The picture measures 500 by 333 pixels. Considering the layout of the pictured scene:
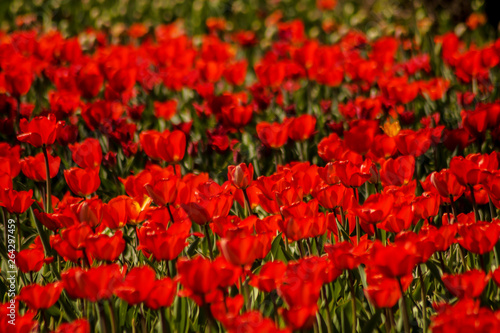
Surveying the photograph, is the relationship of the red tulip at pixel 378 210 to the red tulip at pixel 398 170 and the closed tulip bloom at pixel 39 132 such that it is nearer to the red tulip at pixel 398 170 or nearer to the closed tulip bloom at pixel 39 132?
the red tulip at pixel 398 170

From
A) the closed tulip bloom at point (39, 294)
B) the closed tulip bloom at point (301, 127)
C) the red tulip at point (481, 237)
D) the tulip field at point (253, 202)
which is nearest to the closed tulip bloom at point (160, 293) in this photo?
the tulip field at point (253, 202)

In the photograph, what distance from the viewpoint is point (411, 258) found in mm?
1492

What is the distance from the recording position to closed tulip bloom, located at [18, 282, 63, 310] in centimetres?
154

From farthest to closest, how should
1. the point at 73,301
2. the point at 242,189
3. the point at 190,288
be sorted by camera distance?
the point at 242,189 < the point at 73,301 < the point at 190,288

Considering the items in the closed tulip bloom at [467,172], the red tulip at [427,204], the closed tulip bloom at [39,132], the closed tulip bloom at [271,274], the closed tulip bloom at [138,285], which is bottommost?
the red tulip at [427,204]

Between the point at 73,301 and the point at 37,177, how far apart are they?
67 centimetres

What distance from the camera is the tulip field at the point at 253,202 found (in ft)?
4.96

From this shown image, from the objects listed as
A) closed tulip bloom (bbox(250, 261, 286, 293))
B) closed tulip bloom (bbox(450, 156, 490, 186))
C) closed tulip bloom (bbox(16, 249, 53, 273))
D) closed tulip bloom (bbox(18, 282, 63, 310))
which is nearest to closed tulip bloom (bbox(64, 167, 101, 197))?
closed tulip bloom (bbox(16, 249, 53, 273))

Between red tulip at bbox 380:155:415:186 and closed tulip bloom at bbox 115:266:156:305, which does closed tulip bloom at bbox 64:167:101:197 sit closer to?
closed tulip bloom at bbox 115:266:156:305

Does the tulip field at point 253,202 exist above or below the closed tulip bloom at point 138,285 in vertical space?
below

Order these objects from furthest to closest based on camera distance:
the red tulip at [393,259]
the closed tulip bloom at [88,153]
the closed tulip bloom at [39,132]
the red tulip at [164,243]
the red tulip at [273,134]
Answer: the red tulip at [273,134]
the closed tulip bloom at [88,153]
the closed tulip bloom at [39,132]
the red tulip at [164,243]
the red tulip at [393,259]

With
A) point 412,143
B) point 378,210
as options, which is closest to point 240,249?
point 378,210

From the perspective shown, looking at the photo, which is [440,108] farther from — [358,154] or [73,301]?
[73,301]

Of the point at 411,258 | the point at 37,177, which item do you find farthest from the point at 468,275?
the point at 37,177
